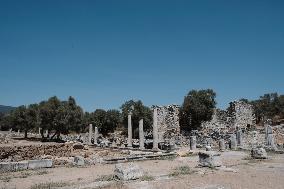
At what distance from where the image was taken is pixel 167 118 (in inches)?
1785

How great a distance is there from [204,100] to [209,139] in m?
14.0

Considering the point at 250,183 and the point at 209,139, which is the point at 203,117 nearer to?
the point at 209,139

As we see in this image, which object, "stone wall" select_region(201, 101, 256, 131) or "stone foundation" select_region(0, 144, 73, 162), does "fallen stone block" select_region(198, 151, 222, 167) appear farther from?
"stone wall" select_region(201, 101, 256, 131)

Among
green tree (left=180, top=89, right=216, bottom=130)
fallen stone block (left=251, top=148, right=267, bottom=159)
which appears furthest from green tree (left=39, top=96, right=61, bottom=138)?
fallen stone block (left=251, top=148, right=267, bottom=159)

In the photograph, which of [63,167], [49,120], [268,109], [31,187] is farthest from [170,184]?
[268,109]

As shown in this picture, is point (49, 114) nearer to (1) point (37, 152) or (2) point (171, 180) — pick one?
(1) point (37, 152)

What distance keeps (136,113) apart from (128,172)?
37.8 m

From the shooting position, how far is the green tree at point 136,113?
49969mm

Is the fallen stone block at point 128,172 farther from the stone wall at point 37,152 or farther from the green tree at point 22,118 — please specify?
the green tree at point 22,118

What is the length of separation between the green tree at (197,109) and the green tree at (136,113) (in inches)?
228

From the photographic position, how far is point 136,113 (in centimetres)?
4997

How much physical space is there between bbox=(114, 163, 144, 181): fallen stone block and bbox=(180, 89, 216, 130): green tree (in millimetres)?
33737

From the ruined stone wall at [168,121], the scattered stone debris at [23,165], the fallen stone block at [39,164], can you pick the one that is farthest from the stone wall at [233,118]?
the scattered stone debris at [23,165]

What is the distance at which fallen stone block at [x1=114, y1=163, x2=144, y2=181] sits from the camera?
1209cm
